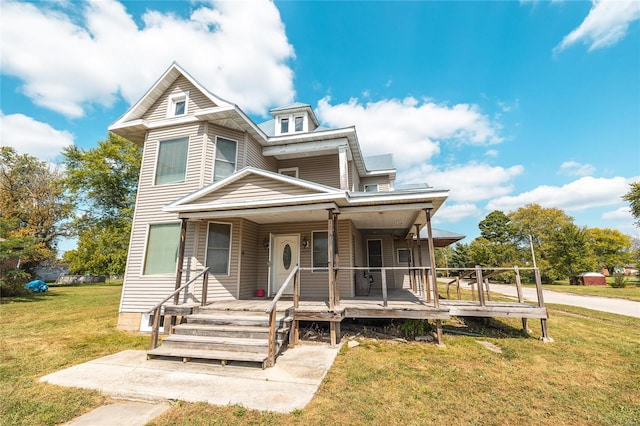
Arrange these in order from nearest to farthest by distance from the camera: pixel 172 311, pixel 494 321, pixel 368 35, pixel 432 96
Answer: pixel 172 311, pixel 494 321, pixel 368 35, pixel 432 96

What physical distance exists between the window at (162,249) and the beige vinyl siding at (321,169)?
5.13 meters

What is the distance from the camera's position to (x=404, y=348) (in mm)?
6082

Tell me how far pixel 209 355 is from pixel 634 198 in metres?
40.2

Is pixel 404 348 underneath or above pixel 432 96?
underneath

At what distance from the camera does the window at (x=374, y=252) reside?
45.5 ft

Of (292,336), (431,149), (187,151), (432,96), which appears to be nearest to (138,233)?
(187,151)

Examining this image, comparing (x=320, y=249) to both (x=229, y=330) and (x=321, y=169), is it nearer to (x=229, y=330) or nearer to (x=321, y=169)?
(x=321, y=169)

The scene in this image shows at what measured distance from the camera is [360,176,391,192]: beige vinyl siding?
14.8 metres

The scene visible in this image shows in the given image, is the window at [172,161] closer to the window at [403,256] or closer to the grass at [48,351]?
the grass at [48,351]

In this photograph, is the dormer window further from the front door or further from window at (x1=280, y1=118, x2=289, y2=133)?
the front door

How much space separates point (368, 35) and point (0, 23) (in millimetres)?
12176

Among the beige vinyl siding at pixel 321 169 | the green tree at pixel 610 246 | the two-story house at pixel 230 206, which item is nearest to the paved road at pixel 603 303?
the two-story house at pixel 230 206

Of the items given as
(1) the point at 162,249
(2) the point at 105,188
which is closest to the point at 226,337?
(1) the point at 162,249

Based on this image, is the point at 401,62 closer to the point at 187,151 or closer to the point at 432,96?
the point at 432,96
